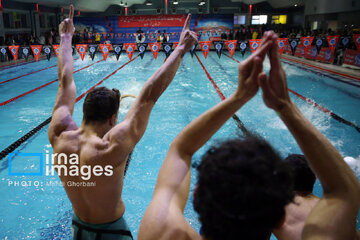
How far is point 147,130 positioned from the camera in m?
5.35

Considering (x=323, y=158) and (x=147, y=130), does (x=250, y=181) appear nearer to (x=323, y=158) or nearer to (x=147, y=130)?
(x=323, y=158)

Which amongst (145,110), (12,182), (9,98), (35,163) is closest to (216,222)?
(145,110)

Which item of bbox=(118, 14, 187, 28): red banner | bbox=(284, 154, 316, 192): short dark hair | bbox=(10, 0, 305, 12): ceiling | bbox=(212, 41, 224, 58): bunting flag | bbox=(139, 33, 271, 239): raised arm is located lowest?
bbox=(284, 154, 316, 192): short dark hair

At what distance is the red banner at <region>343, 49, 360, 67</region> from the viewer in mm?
10037

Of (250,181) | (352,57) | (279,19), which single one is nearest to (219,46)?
(352,57)

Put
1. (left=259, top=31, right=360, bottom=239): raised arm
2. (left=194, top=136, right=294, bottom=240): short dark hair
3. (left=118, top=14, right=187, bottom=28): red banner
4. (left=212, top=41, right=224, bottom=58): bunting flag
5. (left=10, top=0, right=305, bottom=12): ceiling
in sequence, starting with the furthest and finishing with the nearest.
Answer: (left=118, top=14, right=187, bottom=28): red banner, (left=10, top=0, right=305, bottom=12): ceiling, (left=212, top=41, right=224, bottom=58): bunting flag, (left=259, top=31, right=360, bottom=239): raised arm, (left=194, top=136, right=294, bottom=240): short dark hair

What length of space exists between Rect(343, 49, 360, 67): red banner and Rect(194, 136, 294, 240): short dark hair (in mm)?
11148

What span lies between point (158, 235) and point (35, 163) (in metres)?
3.96

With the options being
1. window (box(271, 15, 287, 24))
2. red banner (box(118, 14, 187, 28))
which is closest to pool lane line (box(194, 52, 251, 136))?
red banner (box(118, 14, 187, 28))

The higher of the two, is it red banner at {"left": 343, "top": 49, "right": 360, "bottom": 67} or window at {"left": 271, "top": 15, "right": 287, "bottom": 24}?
window at {"left": 271, "top": 15, "right": 287, "bottom": 24}

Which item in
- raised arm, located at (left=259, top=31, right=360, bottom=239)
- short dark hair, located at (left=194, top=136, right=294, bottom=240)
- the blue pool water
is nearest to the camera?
short dark hair, located at (left=194, top=136, right=294, bottom=240)

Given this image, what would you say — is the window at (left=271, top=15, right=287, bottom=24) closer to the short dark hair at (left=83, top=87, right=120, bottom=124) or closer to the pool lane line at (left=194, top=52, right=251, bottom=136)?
the pool lane line at (left=194, top=52, right=251, bottom=136)

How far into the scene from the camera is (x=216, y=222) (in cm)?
67

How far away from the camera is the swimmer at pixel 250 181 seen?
66 cm
